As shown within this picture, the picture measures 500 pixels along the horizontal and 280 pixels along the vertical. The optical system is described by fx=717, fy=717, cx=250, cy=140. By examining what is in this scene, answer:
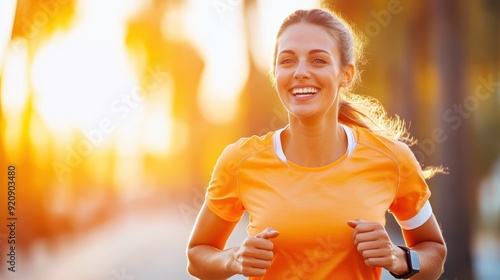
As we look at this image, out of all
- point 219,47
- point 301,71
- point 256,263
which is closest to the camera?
point 256,263

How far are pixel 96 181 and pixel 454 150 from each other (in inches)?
84.1

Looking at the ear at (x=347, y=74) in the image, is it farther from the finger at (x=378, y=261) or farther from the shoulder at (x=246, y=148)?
the finger at (x=378, y=261)

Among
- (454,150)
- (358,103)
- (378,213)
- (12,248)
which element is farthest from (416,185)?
(12,248)

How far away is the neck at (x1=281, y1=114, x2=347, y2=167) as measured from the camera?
1.50 meters

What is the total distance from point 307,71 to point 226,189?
31 centimetres

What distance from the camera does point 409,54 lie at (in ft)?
13.8

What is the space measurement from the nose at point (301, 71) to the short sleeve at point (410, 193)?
271 mm

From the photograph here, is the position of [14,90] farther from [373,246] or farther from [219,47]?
[373,246]

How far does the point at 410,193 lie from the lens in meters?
1.51

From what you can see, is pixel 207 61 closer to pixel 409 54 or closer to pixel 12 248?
pixel 409 54

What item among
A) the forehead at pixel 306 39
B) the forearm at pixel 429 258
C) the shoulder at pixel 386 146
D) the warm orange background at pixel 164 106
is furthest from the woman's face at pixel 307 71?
the warm orange background at pixel 164 106

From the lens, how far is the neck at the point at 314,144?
1.50 metres

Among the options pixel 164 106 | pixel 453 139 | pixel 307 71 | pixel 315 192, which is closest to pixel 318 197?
pixel 315 192

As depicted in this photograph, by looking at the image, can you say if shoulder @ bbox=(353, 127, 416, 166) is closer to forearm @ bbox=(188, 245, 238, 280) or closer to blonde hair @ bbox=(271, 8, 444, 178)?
blonde hair @ bbox=(271, 8, 444, 178)
